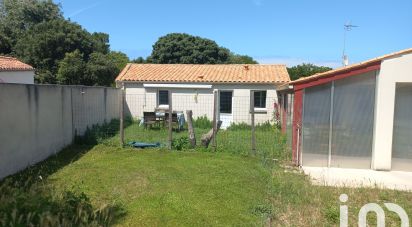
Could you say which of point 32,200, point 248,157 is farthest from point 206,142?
point 32,200

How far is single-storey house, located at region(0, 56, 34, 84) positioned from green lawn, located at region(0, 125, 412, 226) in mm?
13398

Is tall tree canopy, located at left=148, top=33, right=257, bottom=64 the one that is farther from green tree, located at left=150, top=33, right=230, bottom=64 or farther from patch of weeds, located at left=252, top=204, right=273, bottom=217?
patch of weeds, located at left=252, top=204, right=273, bottom=217

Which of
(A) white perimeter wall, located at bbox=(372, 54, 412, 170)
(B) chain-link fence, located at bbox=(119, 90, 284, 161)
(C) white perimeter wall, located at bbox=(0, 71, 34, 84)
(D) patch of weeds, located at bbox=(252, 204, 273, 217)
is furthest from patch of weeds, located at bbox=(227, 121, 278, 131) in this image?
(C) white perimeter wall, located at bbox=(0, 71, 34, 84)

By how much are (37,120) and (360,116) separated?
836 centimetres

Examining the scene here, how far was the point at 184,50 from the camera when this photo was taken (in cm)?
4247

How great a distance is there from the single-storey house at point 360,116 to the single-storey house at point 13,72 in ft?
59.0

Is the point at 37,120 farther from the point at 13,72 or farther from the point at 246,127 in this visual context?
the point at 13,72

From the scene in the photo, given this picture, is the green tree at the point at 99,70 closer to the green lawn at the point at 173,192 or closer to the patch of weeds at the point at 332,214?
the green lawn at the point at 173,192

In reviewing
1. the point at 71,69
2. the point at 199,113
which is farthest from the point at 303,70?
the point at 71,69

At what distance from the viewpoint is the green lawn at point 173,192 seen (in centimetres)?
516

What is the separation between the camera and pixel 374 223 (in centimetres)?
589

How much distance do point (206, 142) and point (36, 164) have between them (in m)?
4.90

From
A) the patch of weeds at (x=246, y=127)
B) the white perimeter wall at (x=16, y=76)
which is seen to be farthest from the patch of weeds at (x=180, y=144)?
the white perimeter wall at (x=16, y=76)

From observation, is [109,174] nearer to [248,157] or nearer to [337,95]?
[248,157]
